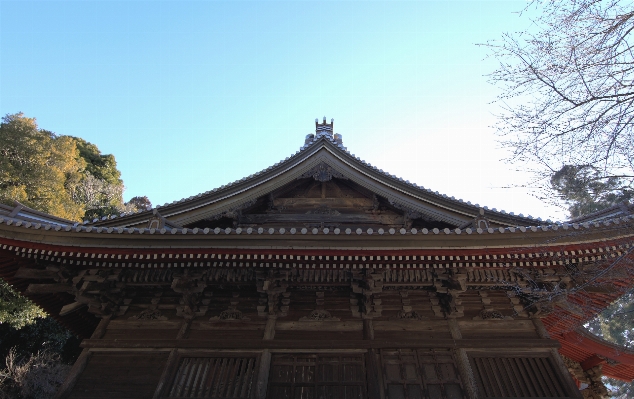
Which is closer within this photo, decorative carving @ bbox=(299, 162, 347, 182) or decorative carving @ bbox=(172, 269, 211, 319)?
decorative carving @ bbox=(172, 269, 211, 319)

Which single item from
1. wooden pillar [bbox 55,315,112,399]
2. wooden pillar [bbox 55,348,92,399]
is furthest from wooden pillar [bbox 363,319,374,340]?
wooden pillar [bbox 55,348,92,399]

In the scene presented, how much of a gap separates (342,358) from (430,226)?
368 cm

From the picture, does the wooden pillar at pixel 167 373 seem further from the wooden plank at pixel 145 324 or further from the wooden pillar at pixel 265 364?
the wooden pillar at pixel 265 364

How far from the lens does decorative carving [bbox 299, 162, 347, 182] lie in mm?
9531

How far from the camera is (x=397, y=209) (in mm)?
9414

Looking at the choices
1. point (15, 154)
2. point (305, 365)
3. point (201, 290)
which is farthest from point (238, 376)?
point (15, 154)

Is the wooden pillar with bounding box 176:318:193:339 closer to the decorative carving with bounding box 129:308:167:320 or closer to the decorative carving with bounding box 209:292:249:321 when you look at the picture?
the decorative carving with bounding box 209:292:249:321

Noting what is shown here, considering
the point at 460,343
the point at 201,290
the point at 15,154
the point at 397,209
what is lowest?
the point at 460,343

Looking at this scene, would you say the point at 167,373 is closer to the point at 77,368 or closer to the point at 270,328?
the point at 77,368

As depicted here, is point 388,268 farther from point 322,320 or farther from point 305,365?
point 305,365

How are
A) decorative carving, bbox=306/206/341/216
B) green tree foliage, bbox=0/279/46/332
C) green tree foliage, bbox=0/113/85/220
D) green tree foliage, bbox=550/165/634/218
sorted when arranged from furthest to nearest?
green tree foliage, bbox=0/113/85/220
green tree foliage, bbox=0/279/46/332
decorative carving, bbox=306/206/341/216
green tree foliage, bbox=550/165/634/218

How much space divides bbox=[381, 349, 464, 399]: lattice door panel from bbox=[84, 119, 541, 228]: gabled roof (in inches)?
111

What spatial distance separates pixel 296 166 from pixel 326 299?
136 inches

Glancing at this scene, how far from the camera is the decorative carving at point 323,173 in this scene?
9531 mm
